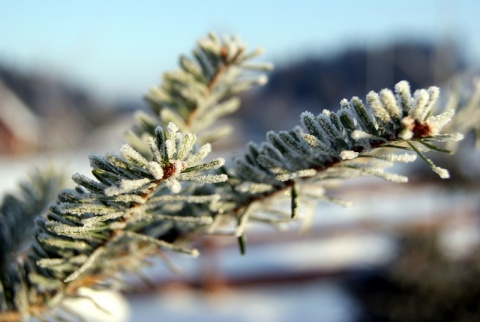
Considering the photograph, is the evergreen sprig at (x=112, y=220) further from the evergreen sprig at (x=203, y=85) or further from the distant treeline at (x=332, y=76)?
the distant treeline at (x=332, y=76)

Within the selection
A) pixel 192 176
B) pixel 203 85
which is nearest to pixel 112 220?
pixel 192 176

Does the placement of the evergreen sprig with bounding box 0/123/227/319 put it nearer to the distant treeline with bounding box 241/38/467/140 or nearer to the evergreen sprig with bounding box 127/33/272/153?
the evergreen sprig with bounding box 127/33/272/153

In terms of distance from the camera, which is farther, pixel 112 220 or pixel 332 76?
pixel 332 76

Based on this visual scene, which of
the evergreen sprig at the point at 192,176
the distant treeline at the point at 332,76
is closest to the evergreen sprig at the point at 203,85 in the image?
the evergreen sprig at the point at 192,176

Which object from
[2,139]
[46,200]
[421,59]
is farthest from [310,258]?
[421,59]

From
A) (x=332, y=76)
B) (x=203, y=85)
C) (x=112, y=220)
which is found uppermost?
(x=332, y=76)

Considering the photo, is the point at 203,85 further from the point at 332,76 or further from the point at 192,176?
the point at 332,76

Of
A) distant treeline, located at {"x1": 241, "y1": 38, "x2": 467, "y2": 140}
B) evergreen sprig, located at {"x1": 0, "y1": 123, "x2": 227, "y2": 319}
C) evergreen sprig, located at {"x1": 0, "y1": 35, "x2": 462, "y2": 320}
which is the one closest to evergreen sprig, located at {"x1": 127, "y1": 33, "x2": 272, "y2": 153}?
evergreen sprig, located at {"x1": 0, "y1": 35, "x2": 462, "y2": 320}

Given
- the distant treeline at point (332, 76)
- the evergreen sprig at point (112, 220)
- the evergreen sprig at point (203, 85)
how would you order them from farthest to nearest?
the distant treeline at point (332, 76), the evergreen sprig at point (203, 85), the evergreen sprig at point (112, 220)
